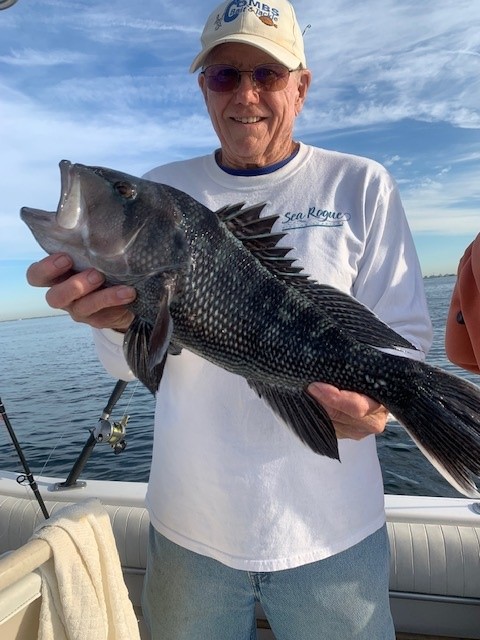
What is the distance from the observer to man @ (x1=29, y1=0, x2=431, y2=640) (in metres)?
2.17

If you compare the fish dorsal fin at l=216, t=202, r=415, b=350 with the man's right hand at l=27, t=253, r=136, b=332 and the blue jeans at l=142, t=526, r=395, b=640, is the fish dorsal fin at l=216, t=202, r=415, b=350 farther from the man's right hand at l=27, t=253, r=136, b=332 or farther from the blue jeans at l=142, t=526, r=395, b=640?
the blue jeans at l=142, t=526, r=395, b=640

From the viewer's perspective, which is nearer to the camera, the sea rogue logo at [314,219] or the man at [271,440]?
the man at [271,440]

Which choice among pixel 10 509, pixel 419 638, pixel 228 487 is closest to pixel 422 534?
pixel 419 638

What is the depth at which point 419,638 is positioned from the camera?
Result: 3.75 meters

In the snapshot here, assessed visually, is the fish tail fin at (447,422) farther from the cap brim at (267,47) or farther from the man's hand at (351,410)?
the cap brim at (267,47)

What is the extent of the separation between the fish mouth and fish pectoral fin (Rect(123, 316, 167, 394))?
439 millimetres

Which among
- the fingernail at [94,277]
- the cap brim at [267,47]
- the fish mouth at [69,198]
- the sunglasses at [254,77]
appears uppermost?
the cap brim at [267,47]

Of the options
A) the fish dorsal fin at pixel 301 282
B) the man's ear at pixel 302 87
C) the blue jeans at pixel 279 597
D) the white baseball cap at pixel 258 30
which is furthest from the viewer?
the man's ear at pixel 302 87

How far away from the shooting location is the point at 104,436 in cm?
433

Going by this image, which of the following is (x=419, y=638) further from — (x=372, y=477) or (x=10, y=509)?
(x=10, y=509)

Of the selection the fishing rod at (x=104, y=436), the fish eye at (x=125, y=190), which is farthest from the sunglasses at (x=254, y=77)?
the fishing rod at (x=104, y=436)

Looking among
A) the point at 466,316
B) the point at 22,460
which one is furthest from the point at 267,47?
the point at 22,460

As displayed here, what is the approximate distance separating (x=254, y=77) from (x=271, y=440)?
1583 mm

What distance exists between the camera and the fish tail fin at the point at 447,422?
70.4 inches
